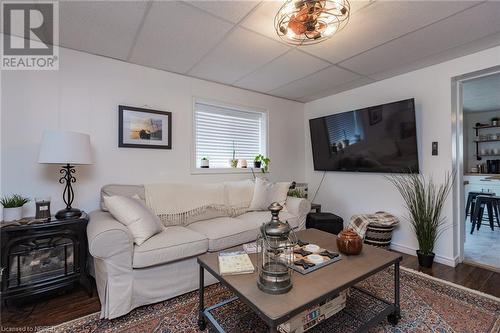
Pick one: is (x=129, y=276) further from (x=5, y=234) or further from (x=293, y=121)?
(x=293, y=121)

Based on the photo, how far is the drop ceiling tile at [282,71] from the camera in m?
2.55

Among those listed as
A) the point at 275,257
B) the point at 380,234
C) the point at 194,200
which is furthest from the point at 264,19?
the point at 380,234

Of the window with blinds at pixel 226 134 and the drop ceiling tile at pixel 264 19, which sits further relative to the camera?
the window with blinds at pixel 226 134

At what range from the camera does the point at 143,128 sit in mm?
2717

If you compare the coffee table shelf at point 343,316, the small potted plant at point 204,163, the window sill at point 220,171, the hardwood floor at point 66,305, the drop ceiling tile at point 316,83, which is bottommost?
the hardwood floor at point 66,305

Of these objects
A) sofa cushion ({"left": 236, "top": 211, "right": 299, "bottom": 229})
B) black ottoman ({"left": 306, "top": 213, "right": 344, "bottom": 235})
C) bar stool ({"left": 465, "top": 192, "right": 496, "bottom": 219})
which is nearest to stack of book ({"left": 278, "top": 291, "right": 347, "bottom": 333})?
sofa cushion ({"left": 236, "top": 211, "right": 299, "bottom": 229})

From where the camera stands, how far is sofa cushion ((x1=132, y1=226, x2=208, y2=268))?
5.83 ft

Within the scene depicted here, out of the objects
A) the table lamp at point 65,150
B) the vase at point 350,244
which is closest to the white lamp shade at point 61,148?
the table lamp at point 65,150

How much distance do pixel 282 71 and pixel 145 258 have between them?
2.45m

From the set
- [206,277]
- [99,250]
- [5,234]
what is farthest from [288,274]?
[5,234]

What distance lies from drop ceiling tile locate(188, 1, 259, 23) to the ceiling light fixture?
0.23 meters

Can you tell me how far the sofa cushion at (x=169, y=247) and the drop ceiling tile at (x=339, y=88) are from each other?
9.26 feet

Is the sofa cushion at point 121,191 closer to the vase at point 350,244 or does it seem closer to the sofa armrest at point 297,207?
the sofa armrest at point 297,207

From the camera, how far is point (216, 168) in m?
3.29
